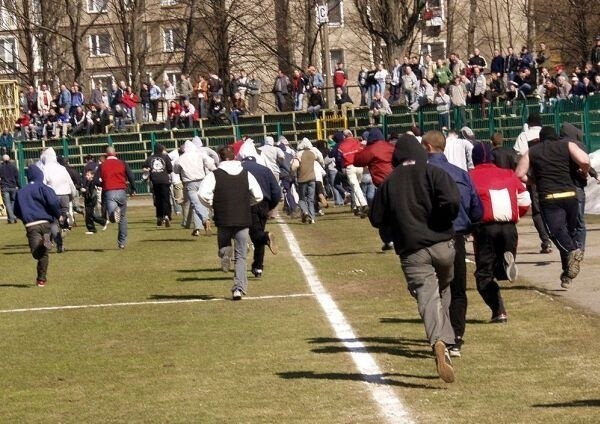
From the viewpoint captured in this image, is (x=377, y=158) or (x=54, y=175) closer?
(x=377, y=158)

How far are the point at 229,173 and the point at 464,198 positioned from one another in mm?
5771

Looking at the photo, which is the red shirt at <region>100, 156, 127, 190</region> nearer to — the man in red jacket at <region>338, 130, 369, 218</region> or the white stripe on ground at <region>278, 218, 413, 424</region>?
the man in red jacket at <region>338, 130, 369, 218</region>

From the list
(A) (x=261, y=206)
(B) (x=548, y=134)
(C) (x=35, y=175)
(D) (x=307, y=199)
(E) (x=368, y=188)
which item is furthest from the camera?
(D) (x=307, y=199)

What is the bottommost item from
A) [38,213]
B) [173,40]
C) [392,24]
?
[38,213]

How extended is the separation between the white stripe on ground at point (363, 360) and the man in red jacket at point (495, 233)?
141 centimetres

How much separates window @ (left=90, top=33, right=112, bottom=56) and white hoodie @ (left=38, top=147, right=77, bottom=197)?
6510 cm

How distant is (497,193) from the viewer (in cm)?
1405

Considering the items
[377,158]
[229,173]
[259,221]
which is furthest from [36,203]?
[377,158]

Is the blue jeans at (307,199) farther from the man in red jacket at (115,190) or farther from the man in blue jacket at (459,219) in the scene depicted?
the man in blue jacket at (459,219)

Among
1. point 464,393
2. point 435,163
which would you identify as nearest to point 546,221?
point 435,163

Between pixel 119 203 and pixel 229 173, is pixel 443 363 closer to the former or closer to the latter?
pixel 229 173

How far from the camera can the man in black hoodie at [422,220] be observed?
10938 mm

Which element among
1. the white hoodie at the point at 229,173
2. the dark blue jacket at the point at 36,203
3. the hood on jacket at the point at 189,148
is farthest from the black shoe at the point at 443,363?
the hood on jacket at the point at 189,148

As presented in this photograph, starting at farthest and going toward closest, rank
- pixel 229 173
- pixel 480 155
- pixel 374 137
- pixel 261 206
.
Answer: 1. pixel 374 137
2. pixel 261 206
3. pixel 229 173
4. pixel 480 155
